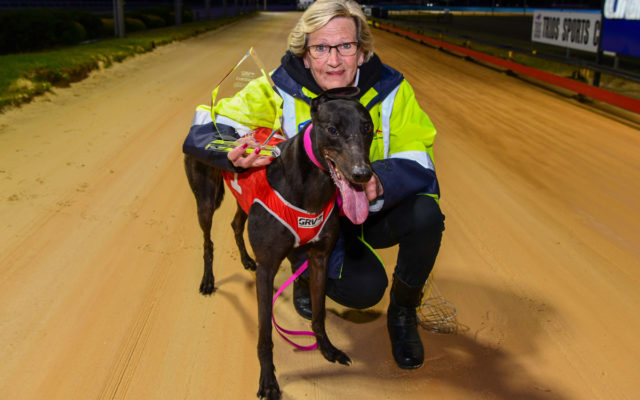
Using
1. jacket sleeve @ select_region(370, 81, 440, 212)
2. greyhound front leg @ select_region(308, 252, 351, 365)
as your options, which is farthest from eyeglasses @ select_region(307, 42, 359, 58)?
greyhound front leg @ select_region(308, 252, 351, 365)

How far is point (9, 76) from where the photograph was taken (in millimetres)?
7164

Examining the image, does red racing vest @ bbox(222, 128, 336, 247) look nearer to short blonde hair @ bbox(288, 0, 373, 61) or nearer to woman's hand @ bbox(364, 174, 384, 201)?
woman's hand @ bbox(364, 174, 384, 201)

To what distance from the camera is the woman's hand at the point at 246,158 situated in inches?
73.8

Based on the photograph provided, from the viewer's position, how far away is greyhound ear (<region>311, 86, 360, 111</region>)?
5.88 feet

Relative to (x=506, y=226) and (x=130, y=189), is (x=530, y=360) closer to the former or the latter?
(x=506, y=226)

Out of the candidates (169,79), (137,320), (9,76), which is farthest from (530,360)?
(169,79)

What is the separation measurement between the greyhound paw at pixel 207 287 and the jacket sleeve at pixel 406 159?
1.17 m

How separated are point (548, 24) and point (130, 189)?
8.91m

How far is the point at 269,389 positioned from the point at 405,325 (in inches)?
27.8

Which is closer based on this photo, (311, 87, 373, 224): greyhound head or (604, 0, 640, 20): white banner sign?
(311, 87, 373, 224): greyhound head

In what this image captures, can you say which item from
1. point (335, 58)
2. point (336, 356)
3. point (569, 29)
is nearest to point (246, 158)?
point (335, 58)

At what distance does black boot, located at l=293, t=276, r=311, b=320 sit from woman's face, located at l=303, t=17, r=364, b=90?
1.05 meters

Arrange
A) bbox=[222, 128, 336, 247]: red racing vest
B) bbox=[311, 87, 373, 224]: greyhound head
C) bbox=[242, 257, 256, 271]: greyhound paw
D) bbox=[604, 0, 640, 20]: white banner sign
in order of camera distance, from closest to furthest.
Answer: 1. bbox=[311, 87, 373, 224]: greyhound head
2. bbox=[222, 128, 336, 247]: red racing vest
3. bbox=[242, 257, 256, 271]: greyhound paw
4. bbox=[604, 0, 640, 20]: white banner sign

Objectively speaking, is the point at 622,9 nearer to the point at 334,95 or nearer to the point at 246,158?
the point at 334,95
